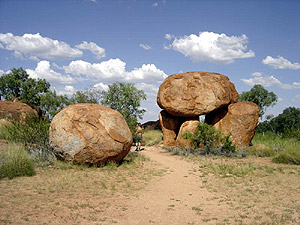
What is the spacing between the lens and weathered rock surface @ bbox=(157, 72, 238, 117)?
13.3m

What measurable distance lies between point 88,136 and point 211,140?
670 cm

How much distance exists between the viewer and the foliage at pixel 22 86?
25.8 meters

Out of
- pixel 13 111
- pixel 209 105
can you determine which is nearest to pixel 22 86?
pixel 13 111

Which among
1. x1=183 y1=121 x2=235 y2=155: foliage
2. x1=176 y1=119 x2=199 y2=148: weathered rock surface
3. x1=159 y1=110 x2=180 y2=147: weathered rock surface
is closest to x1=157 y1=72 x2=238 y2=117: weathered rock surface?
x1=176 y1=119 x2=199 y2=148: weathered rock surface

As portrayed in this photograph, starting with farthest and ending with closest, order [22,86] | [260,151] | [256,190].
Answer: [22,86], [260,151], [256,190]

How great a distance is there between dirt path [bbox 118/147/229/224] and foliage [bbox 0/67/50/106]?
69.4 feet

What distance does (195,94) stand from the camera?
13.4m

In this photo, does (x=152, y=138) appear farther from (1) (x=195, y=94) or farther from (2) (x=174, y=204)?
(2) (x=174, y=204)

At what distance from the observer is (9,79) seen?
26.3 m

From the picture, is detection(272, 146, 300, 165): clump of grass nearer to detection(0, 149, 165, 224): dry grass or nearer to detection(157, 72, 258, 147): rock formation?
detection(157, 72, 258, 147): rock formation

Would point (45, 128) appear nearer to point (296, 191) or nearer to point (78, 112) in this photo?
point (78, 112)

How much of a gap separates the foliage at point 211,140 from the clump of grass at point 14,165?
750 cm

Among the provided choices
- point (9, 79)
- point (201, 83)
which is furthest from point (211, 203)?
point (9, 79)

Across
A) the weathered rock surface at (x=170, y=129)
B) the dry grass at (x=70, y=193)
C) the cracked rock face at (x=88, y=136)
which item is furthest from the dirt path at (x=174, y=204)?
the weathered rock surface at (x=170, y=129)
